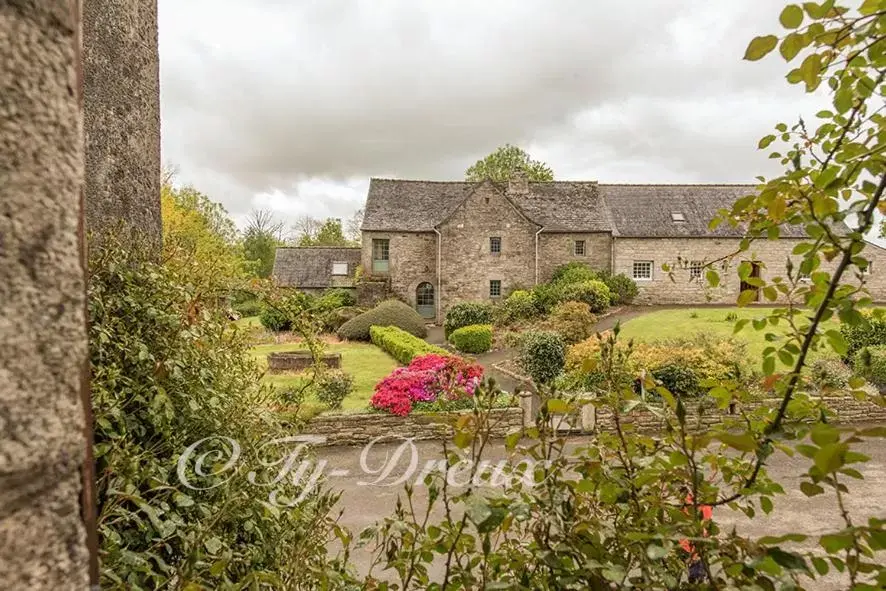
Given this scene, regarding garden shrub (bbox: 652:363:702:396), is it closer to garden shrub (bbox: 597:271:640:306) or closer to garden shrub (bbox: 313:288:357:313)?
garden shrub (bbox: 597:271:640:306)

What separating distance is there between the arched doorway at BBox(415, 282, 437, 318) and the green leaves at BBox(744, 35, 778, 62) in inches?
1145

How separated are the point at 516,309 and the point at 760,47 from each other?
2396 centimetres

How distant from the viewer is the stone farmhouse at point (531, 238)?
94.9 feet

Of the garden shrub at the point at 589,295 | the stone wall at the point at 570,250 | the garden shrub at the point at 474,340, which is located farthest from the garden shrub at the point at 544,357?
the stone wall at the point at 570,250

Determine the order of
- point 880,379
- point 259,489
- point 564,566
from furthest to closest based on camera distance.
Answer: point 880,379, point 259,489, point 564,566

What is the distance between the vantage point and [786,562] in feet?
3.30

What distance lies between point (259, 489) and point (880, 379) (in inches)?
610

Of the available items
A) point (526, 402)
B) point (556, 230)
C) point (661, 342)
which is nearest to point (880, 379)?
point (661, 342)

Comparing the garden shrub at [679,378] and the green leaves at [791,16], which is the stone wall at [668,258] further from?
the green leaves at [791,16]

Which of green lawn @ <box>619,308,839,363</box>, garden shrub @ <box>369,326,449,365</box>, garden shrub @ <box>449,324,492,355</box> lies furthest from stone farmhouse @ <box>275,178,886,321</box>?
garden shrub @ <box>449,324,492,355</box>

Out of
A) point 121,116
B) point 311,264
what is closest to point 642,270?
point 311,264

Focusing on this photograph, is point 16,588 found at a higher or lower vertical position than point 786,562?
higher

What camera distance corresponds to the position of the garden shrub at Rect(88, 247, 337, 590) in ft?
6.79

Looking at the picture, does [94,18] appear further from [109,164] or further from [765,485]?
[765,485]
